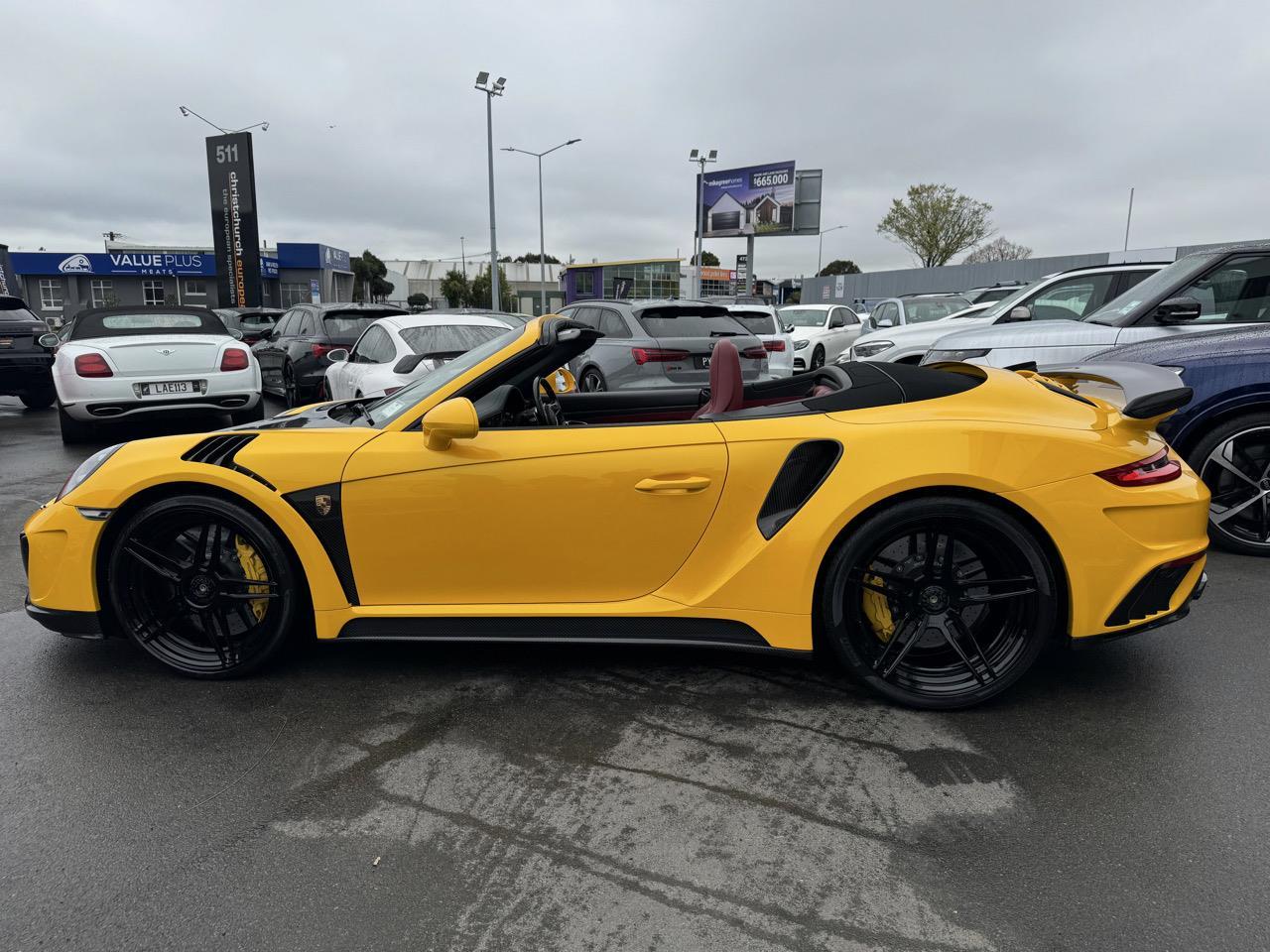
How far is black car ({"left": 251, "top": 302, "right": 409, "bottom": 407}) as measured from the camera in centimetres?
1101

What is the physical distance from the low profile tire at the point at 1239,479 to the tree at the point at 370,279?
263 ft

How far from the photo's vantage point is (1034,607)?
2.70 metres

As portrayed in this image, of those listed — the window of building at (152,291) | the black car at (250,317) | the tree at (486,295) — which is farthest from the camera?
the tree at (486,295)

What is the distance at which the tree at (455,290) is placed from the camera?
79688 mm

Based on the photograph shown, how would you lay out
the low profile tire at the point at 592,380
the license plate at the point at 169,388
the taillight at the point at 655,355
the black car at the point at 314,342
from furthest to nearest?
the black car at the point at 314,342, the low profile tire at the point at 592,380, the taillight at the point at 655,355, the license plate at the point at 169,388

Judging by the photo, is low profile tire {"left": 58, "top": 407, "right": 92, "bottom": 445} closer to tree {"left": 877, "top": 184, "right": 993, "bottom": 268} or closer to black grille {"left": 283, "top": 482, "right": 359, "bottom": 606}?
black grille {"left": 283, "top": 482, "right": 359, "bottom": 606}

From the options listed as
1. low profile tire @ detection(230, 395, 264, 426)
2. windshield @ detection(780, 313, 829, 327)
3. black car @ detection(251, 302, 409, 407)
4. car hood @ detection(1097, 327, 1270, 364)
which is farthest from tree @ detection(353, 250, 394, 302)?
car hood @ detection(1097, 327, 1270, 364)

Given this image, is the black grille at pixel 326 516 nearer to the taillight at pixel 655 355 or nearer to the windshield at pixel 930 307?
the taillight at pixel 655 355

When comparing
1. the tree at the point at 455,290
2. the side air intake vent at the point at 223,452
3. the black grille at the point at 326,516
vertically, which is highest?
the tree at the point at 455,290

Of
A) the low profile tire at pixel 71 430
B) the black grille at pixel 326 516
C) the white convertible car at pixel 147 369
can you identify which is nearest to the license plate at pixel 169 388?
the white convertible car at pixel 147 369

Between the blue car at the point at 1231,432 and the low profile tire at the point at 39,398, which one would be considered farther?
the low profile tire at the point at 39,398

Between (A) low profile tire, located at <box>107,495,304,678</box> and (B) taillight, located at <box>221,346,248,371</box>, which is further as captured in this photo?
(B) taillight, located at <box>221,346,248,371</box>

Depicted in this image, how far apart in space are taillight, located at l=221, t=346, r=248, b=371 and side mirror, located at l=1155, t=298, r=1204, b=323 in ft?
26.5

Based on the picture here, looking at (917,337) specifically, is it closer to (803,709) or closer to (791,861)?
(803,709)
